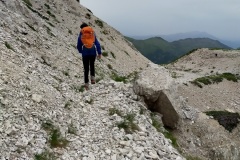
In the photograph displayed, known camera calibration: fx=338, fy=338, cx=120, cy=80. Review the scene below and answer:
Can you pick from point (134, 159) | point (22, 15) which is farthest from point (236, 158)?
point (22, 15)

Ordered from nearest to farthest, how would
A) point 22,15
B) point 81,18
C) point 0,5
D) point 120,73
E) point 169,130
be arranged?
point 169,130
point 0,5
point 22,15
point 120,73
point 81,18

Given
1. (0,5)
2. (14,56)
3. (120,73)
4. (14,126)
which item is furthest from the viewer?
(120,73)

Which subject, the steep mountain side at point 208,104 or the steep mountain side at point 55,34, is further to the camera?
the steep mountain side at point 55,34

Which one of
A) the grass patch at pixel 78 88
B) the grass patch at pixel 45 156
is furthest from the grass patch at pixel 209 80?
the grass patch at pixel 45 156

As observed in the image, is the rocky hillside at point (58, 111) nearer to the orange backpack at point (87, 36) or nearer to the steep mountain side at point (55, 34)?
the steep mountain side at point (55, 34)

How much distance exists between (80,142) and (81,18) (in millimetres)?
34090

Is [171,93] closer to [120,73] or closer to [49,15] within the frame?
[120,73]

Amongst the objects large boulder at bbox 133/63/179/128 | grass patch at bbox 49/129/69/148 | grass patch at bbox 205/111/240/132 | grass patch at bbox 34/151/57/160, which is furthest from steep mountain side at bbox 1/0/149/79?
grass patch at bbox 205/111/240/132

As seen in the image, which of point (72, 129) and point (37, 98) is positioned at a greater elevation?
point (37, 98)

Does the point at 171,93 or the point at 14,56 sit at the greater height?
the point at 171,93

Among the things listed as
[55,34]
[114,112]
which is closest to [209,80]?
[55,34]

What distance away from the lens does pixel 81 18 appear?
46.4 meters

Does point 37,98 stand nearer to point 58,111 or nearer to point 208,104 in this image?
point 58,111

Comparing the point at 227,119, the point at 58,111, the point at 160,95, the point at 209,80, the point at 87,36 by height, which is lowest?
the point at 58,111
